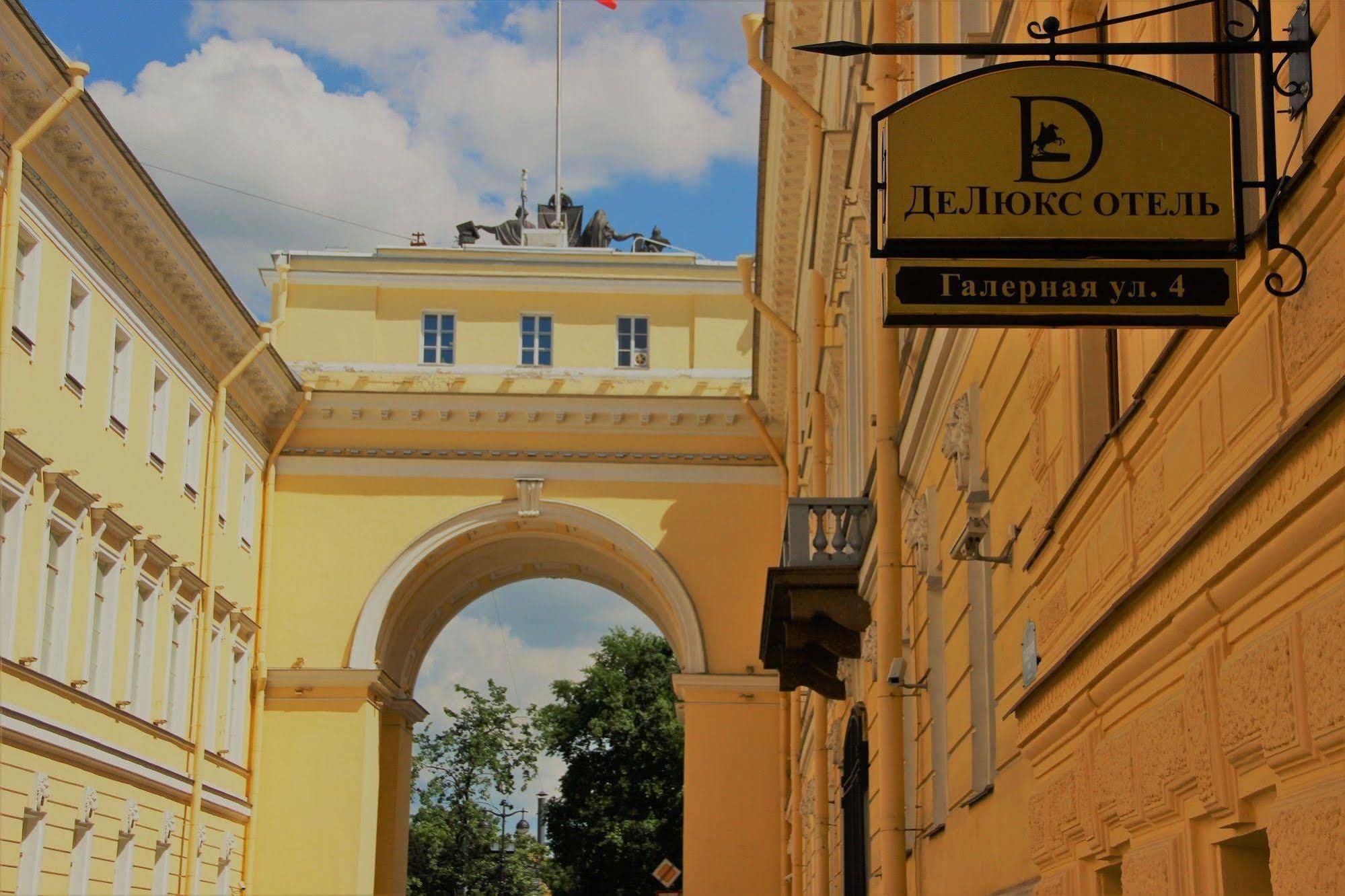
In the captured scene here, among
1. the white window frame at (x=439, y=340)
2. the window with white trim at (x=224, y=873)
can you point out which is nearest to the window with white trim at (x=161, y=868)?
the window with white trim at (x=224, y=873)

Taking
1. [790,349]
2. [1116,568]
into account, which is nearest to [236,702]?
[790,349]

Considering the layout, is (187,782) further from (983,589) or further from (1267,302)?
(1267,302)

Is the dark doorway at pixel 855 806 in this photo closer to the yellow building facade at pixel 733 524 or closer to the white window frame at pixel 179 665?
the yellow building facade at pixel 733 524

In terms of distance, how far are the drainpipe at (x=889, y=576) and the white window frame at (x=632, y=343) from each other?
20.3 metres

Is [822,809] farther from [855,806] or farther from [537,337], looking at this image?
[537,337]

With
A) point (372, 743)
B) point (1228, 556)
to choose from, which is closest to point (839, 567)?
point (1228, 556)

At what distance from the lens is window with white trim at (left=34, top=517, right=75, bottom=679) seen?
20266 mm

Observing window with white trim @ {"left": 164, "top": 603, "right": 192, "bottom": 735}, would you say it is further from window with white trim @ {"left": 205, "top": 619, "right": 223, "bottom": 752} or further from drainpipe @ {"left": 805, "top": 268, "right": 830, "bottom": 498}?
drainpipe @ {"left": 805, "top": 268, "right": 830, "bottom": 498}

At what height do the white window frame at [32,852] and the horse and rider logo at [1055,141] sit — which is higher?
the horse and rider logo at [1055,141]

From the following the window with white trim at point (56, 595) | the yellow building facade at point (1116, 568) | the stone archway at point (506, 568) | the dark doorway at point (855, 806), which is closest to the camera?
the yellow building facade at point (1116, 568)

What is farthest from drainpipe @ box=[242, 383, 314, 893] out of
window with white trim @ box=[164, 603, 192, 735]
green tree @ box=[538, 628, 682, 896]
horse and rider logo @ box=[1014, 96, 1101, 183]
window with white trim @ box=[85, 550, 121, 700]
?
horse and rider logo @ box=[1014, 96, 1101, 183]

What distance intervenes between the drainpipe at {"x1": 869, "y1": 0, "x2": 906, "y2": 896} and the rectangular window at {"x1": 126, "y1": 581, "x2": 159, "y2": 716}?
1426cm

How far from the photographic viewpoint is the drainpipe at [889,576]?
10703 millimetres

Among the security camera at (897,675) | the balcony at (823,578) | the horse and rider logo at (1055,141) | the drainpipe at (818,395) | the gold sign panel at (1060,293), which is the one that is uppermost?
the drainpipe at (818,395)
